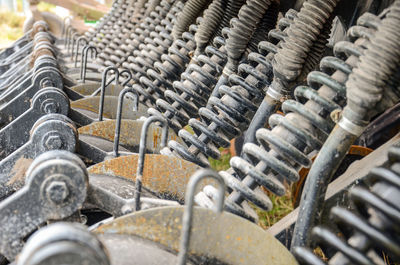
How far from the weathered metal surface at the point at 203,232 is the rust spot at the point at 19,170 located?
55 cm

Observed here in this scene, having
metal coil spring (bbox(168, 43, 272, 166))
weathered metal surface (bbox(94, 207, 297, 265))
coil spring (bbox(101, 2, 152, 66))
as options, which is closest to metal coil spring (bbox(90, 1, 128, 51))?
coil spring (bbox(101, 2, 152, 66))

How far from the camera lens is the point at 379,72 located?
0.93 meters

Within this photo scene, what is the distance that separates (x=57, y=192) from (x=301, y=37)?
736 mm

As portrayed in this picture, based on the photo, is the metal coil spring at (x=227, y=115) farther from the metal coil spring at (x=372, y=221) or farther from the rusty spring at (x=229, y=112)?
the metal coil spring at (x=372, y=221)

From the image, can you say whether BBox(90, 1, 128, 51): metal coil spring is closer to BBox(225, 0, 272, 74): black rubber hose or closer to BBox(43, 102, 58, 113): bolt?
BBox(43, 102, 58, 113): bolt

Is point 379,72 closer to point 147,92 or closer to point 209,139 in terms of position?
point 209,139

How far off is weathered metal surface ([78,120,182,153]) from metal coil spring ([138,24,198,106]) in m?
0.43

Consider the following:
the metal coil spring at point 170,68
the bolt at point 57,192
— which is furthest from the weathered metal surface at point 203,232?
the metal coil spring at point 170,68

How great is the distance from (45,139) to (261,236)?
67 centimetres

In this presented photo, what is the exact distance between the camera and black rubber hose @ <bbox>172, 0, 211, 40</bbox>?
2.37m

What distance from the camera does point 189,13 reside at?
2391mm

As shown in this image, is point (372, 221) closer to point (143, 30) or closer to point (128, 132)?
point (128, 132)

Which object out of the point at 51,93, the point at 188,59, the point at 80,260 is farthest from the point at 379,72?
the point at 188,59

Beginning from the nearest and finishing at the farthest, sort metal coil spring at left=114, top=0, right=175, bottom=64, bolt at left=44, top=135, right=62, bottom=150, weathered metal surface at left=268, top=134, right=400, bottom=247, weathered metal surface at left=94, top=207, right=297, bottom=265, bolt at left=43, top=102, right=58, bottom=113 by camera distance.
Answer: weathered metal surface at left=94, top=207, right=297, bottom=265, weathered metal surface at left=268, top=134, right=400, bottom=247, bolt at left=44, top=135, right=62, bottom=150, bolt at left=43, top=102, right=58, bottom=113, metal coil spring at left=114, top=0, right=175, bottom=64
